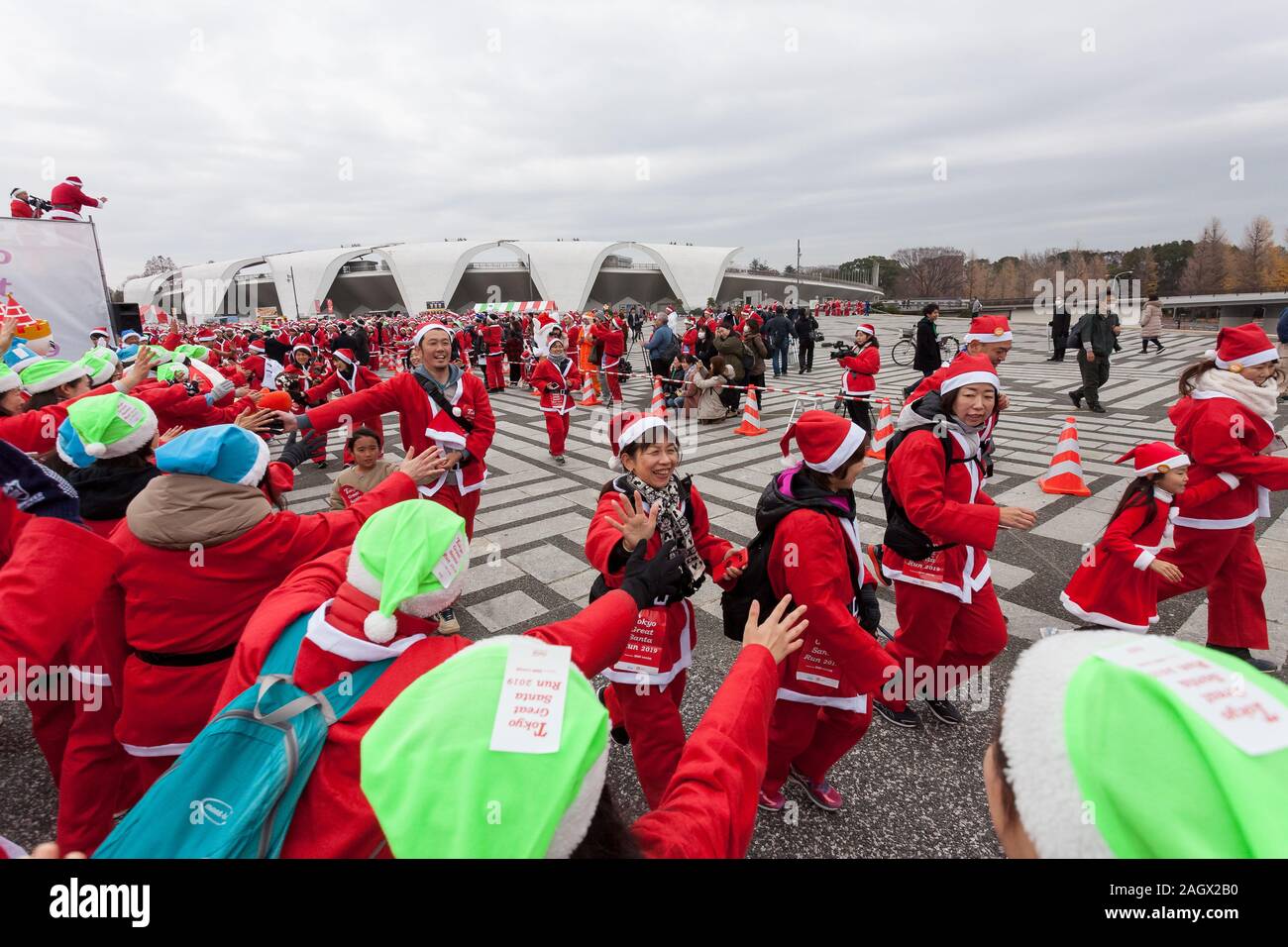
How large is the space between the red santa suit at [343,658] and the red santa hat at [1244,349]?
398cm

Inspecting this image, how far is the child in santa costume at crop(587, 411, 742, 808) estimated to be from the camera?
2.32m

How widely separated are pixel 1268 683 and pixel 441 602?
138 cm

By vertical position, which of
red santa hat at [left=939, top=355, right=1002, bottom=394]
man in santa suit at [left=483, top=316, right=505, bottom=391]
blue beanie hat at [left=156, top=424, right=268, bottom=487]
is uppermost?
man in santa suit at [left=483, top=316, right=505, bottom=391]

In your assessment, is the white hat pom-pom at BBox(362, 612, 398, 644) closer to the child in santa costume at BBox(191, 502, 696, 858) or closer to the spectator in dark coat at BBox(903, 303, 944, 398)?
the child in santa costume at BBox(191, 502, 696, 858)

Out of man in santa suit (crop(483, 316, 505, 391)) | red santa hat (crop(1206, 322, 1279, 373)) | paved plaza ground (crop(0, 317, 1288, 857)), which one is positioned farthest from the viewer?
man in santa suit (crop(483, 316, 505, 391))

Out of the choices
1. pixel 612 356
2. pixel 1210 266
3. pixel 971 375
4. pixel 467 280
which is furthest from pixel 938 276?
pixel 971 375

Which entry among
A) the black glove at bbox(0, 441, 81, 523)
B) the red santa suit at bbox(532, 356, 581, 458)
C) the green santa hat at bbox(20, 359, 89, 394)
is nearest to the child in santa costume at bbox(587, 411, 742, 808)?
the black glove at bbox(0, 441, 81, 523)

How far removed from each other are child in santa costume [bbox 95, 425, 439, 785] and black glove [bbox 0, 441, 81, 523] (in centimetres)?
19

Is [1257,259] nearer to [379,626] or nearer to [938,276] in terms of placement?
[938,276]

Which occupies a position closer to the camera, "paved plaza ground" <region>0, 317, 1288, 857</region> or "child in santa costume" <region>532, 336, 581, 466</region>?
"paved plaza ground" <region>0, 317, 1288, 857</region>

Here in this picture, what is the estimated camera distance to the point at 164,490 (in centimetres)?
192

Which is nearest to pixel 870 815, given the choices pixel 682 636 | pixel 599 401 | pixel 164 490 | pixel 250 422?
pixel 682 636

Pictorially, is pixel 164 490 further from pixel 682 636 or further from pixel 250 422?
pixel 682 636

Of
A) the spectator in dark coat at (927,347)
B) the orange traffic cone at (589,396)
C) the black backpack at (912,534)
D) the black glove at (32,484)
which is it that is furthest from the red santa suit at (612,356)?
the black glove at (32,484)
